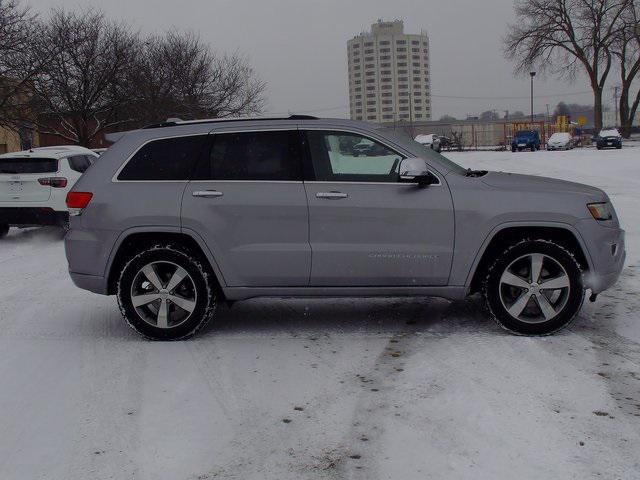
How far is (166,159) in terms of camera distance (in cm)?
563

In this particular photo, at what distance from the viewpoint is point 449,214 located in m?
5.29

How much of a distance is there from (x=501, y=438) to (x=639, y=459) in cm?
64

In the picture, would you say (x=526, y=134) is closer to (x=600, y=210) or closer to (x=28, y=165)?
(x=28, y=165)

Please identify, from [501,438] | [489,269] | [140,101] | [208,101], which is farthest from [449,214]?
[208,101]

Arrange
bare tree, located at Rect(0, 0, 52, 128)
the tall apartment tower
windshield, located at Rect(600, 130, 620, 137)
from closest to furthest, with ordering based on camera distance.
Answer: bare tree, located at Rect(0, 0, 52, 128) < windshield, located at Rect(600, 130, 620, 137) < the tall apartment tower

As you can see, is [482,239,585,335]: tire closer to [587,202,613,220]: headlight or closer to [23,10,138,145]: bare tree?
[587,202,613,220]: headlight

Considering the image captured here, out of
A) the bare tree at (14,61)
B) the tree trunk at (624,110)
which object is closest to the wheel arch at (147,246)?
the bare tree at (14,61)

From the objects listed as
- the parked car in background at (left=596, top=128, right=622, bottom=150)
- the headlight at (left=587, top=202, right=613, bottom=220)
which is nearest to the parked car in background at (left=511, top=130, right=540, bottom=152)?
the parked car in background at (left=596, top=128, right=622, bottom=150)

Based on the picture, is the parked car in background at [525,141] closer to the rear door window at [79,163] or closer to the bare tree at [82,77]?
the bare tree at [82,77]

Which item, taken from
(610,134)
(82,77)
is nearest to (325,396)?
(82,77)

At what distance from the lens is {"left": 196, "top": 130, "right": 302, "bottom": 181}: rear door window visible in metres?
5.50

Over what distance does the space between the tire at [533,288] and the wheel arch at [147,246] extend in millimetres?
2113

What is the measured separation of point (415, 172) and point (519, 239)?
0.98 metres

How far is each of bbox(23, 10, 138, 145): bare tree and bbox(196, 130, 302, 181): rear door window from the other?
24.0 m
